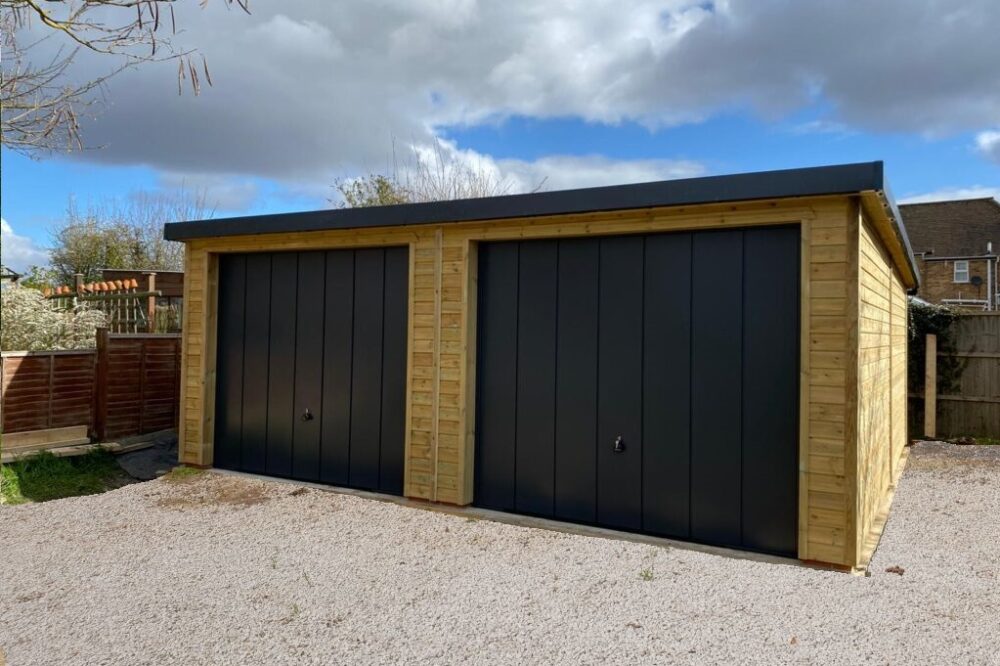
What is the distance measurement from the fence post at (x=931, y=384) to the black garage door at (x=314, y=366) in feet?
24.2

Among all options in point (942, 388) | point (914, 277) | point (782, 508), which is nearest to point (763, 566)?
point (782, 508)

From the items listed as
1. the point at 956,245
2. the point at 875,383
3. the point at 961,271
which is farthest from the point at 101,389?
the point at 956,245

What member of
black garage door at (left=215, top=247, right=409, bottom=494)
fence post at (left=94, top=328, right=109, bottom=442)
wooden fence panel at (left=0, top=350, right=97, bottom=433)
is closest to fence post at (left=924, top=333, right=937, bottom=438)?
black garage door at (left=215, top=247, right=409, bottom=494)

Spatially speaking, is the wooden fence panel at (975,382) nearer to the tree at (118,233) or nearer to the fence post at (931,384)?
the fence post at (931,384)

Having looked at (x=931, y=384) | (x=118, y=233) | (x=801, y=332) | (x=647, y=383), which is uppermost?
→ (x=118, y=233)

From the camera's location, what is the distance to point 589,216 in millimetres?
4711

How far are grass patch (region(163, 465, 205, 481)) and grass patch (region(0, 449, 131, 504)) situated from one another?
90 centimetres

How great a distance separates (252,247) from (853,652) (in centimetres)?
539

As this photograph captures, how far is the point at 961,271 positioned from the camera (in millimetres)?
24594

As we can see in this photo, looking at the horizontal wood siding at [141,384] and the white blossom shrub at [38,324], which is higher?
the white blossom shrub at [38,324]

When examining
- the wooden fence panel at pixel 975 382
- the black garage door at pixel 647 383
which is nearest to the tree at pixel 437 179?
the wooden fence panel at pixel 975 382

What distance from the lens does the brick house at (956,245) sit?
24.2m

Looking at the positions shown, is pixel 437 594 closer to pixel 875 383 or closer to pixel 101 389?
pixel 875 383

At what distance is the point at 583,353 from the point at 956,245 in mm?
25899
